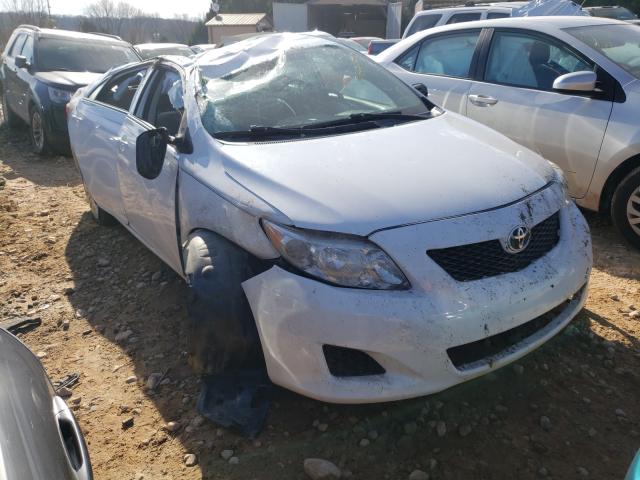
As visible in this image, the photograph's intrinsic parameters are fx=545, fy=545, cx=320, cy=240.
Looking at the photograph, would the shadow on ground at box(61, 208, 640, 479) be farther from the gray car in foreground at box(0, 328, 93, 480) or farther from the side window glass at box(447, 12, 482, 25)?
the side window glass at box(447, 12, 482, 25)

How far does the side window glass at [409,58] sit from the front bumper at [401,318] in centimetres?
365

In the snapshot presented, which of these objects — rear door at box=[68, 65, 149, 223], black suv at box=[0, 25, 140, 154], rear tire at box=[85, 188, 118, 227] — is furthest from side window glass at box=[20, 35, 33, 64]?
rear tire at box=[85, 188, 118, 227]

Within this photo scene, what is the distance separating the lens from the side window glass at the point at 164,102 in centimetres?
313

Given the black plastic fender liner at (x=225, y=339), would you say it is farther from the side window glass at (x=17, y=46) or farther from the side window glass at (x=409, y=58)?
the side window glass at (x=17, y=46)

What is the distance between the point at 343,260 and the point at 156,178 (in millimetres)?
1457

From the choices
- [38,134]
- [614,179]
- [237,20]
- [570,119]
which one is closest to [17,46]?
[38,134]

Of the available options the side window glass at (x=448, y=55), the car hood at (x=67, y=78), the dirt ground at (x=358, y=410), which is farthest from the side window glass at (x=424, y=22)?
the dirt ground at (x=358, y=410)

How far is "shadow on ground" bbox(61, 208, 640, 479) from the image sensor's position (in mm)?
2125

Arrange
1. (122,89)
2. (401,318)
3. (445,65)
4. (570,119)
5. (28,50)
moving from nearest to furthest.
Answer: (401,318) → (570,119) → (122,89) → (445,65) → (28,50)

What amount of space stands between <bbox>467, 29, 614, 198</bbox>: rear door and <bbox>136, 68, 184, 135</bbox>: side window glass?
2603mm

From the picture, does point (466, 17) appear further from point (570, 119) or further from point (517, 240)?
point (517, 240)

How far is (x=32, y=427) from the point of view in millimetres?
1445

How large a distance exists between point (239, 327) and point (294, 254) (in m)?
0.41

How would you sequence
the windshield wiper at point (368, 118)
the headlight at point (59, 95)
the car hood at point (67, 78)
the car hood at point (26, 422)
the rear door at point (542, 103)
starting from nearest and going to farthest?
the car hood at point (26, 422)
the windshield wiper at point (368, 118)
the rear door at point (542, 103)
the headlight at point (59, 95)
the car hood at point (67, 78)
